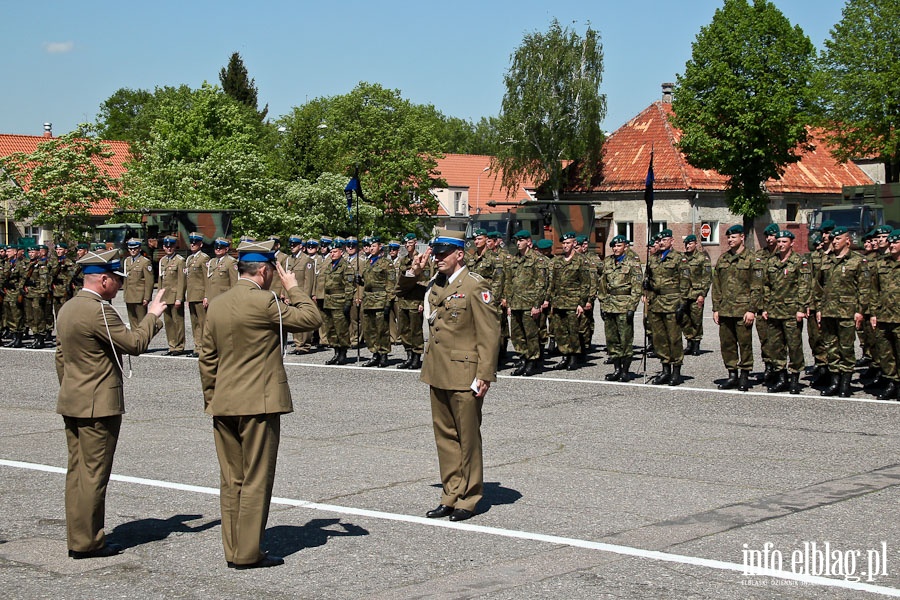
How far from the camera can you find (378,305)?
17281 millimetres

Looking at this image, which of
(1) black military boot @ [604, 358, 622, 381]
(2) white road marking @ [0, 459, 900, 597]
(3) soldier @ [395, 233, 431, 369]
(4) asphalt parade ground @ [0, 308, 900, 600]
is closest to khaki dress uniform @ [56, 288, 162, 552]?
(4) asphalt parade ground @ [0, 308, 900, 600]

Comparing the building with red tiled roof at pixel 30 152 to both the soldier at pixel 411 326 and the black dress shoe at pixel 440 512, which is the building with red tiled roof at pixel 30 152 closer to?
the soldier at pixel 411 326

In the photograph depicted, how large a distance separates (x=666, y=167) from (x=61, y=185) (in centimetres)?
3120

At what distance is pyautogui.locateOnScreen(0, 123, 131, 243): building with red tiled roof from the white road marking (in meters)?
48.7

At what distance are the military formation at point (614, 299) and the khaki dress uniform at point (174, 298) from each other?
2cm

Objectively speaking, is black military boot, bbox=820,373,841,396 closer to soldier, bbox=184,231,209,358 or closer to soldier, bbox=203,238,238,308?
soldier, bbox=203,238,238,308

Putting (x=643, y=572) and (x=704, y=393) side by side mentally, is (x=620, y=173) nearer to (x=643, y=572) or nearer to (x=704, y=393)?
(x=704, y=393)

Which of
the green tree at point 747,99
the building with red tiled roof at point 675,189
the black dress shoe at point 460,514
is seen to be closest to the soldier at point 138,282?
the black dress shoe at point 460,514

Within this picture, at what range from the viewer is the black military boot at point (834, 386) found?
538 inches

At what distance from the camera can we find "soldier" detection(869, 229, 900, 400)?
13141mm

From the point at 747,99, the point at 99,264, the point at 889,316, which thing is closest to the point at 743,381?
the point at 889,316

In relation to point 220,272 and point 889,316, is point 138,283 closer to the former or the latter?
point 220,272

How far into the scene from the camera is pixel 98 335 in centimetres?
705

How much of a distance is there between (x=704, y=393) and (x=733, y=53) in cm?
4351
